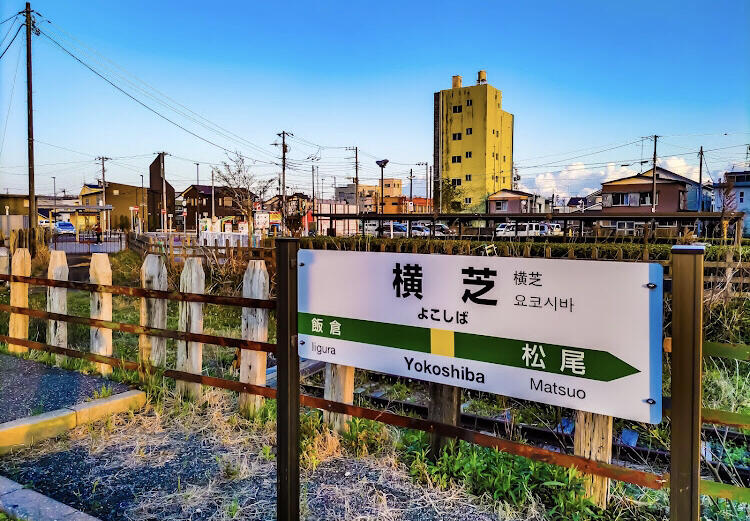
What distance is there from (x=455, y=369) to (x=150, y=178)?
82.4 meters

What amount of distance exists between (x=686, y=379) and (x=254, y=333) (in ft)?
10.4

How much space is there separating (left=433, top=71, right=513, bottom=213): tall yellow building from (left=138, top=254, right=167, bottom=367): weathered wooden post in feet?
197

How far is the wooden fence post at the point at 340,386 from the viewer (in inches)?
143

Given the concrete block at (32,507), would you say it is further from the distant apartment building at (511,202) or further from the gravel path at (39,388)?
the distant apartment building at (511,202)

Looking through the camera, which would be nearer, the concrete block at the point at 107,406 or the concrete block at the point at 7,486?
the concrete block at the point at 7,486

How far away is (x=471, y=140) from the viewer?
2584 inches

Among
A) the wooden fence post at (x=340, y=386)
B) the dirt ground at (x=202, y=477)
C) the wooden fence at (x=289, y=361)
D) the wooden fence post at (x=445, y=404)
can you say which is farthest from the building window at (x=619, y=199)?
the dirt ground at (x=202, y=477)

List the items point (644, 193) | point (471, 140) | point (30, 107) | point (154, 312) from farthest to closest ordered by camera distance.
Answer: point (471, 140)
point (644, 193)
point (30, 107)
point (154, 312)

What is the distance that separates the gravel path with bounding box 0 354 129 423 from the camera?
13.8ft

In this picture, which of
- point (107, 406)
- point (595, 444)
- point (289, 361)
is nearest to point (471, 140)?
point (107, 406)

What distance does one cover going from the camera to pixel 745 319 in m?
7.43

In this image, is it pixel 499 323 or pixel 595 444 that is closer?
pixel 499 323

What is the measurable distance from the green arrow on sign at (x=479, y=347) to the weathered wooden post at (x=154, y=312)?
98.9 inches

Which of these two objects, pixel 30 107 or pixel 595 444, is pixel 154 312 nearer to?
pixel 595 444
